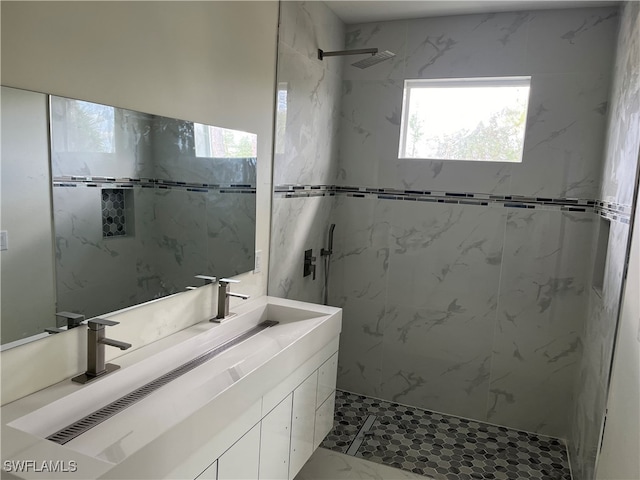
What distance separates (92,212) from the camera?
5.20 feet

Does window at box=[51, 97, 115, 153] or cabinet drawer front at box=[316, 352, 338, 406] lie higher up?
window at box=[51, 97, 115, 153]

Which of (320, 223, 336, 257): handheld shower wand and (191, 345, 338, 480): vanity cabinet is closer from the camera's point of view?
(191, 345, 338, 480): vanity cabinet

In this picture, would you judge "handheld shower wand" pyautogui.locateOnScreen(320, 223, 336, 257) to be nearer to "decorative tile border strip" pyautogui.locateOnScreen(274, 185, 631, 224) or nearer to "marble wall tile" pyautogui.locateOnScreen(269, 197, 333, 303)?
"marble wall tile" pyautogui.locateOnScreen(269, 197, 333, 303)

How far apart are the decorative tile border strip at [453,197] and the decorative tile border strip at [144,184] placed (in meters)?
0.45

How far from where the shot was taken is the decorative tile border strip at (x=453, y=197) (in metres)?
2.92

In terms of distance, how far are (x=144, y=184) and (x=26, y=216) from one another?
1.66ft

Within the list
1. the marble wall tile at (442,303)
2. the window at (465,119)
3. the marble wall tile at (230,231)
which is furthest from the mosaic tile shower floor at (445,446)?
the window at (465,119)

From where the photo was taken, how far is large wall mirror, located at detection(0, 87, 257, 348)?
4.36ft

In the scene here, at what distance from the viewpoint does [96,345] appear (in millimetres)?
1522

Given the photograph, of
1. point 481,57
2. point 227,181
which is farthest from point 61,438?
point 481,57

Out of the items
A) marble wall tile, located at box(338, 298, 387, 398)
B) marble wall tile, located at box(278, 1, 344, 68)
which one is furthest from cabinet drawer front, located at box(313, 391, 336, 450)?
marble wall tile, located at box(278, 1, 344, 68)

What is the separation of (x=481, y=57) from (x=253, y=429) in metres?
2.75

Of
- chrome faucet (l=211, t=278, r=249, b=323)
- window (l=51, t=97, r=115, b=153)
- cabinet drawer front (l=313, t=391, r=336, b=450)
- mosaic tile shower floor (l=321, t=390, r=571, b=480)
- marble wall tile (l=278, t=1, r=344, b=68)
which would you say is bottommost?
mosaic tile shower floor (l=321, t=390, r=571, b=480)

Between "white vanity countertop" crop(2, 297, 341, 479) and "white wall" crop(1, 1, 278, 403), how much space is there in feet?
0.33
